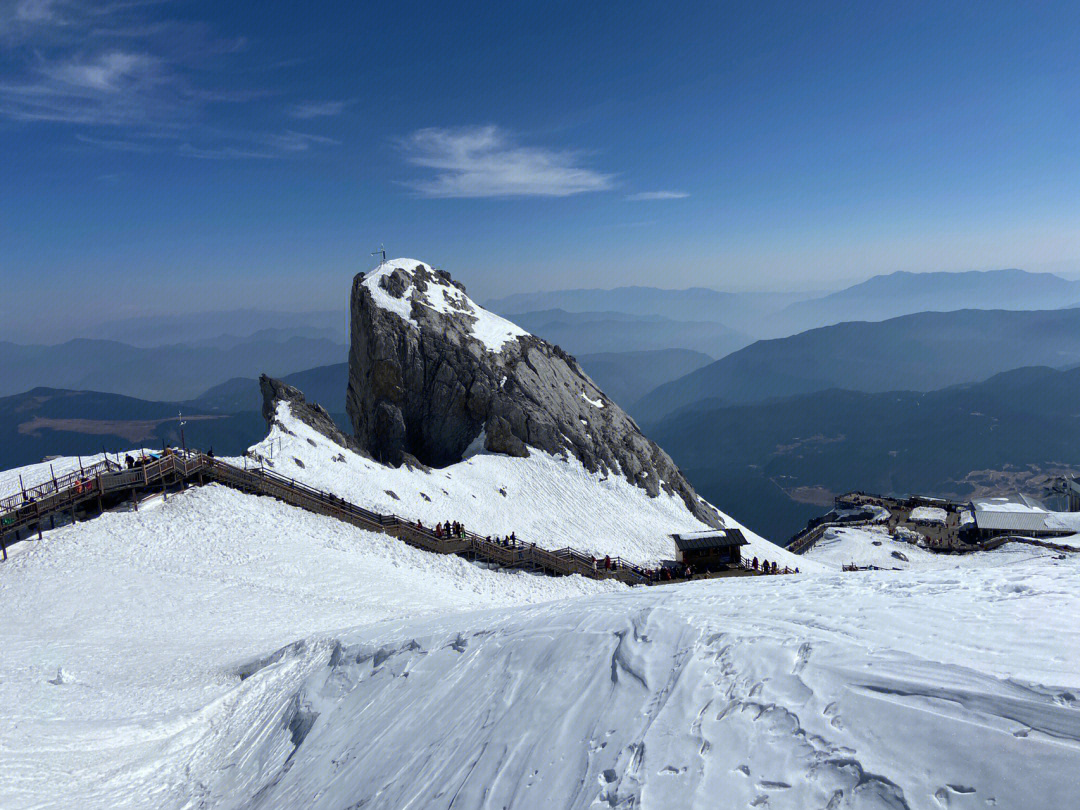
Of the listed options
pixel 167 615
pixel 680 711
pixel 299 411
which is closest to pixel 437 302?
pixel 299 411

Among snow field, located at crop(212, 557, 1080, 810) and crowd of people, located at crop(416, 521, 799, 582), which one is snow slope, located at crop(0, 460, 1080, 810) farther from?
crowd of people, located at crop(416, 521, 799, 582)

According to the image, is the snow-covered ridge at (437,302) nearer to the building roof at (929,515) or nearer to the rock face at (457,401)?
the rock face at (457,401)

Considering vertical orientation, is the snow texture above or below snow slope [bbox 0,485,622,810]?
below

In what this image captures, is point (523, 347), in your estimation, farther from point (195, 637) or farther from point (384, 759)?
point (384, 759)

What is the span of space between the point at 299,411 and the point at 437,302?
24.5m

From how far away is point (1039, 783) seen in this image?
5.53 m

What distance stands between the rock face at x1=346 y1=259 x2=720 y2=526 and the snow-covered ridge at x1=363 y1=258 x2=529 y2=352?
0.20 m

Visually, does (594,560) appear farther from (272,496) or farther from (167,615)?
(167,615)

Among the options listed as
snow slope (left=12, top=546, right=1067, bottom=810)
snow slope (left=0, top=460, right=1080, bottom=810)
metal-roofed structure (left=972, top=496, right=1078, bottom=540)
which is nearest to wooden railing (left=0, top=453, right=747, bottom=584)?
snow slope (left=0, top=460, right=1080, bottom=810)

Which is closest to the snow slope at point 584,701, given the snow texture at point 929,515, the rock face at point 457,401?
the rock face at point 457,401

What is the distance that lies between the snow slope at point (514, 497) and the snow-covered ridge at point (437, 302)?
54.0 feet

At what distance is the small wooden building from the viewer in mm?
40750

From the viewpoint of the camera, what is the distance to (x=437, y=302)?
66.9 meters

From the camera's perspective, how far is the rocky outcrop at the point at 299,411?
45.2m
